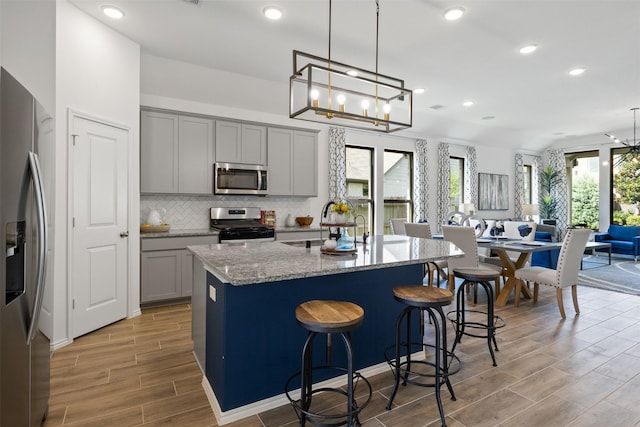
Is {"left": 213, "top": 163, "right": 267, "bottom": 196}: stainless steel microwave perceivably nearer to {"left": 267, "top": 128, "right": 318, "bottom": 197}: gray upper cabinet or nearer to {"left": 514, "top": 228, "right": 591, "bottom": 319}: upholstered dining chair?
{"left": 267, "top": 128, "right": 318, "bottom": 197}: gray upper cabinet

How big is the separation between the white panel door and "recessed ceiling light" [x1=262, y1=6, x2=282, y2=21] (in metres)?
2.00

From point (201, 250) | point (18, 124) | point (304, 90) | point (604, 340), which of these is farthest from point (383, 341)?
point (304, 90)

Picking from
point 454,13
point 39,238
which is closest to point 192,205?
point 39,238

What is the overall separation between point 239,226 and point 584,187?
9.76m

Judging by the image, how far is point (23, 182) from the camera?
5.16 feet

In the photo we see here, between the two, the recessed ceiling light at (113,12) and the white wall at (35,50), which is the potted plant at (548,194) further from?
the white wall at (35,50)

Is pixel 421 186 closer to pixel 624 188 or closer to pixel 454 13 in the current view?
pixel 454 13

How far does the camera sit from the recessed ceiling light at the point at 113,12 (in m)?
3.25

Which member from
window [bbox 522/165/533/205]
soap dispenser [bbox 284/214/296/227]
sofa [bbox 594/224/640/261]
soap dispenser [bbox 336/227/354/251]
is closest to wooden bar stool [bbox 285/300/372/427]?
soap dispenser [bbox 336/227/354/251]

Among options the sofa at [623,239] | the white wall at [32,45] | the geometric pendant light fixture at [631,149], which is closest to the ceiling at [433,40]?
the white wall at [32,45]

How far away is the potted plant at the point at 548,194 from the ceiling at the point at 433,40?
4.16m

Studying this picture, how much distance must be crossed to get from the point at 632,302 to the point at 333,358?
14.7 feet

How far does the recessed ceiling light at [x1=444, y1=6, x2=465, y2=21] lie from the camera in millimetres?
3236

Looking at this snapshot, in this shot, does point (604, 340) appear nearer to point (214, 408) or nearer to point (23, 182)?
point (214, 408)
